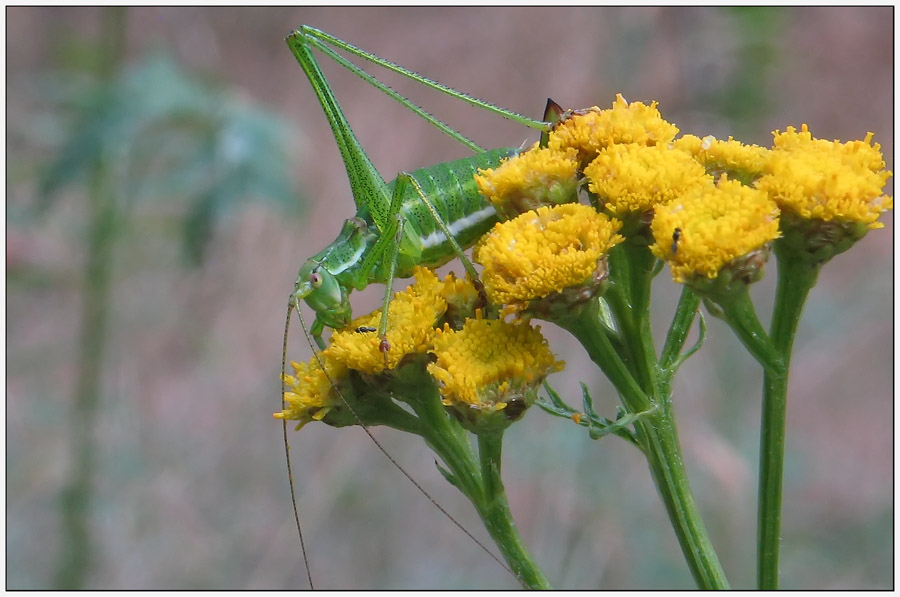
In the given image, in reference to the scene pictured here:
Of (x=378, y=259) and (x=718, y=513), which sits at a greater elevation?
(x=378, y=259)

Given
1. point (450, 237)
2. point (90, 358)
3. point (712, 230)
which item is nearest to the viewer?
point (712, 230)

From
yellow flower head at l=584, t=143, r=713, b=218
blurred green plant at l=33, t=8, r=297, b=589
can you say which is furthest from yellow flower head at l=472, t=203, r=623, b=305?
blurred green plant at l=33, t=8, r=297, b=589

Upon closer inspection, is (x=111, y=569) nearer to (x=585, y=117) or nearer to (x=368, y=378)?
(x=368, y=378)

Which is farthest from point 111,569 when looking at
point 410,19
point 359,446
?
point 410,19

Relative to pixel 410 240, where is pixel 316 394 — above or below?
below

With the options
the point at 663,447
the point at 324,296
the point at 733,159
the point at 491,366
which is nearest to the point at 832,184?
the point at 733,159

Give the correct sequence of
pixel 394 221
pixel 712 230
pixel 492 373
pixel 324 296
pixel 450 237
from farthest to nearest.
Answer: pixel 394 221 → pixel 324 296 → pixel 450 237 → pixel 492 373 → pixel 712 230

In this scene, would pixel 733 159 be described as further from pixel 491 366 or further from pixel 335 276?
pixel 335 276

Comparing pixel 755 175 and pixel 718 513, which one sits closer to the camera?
pixel 755 175
